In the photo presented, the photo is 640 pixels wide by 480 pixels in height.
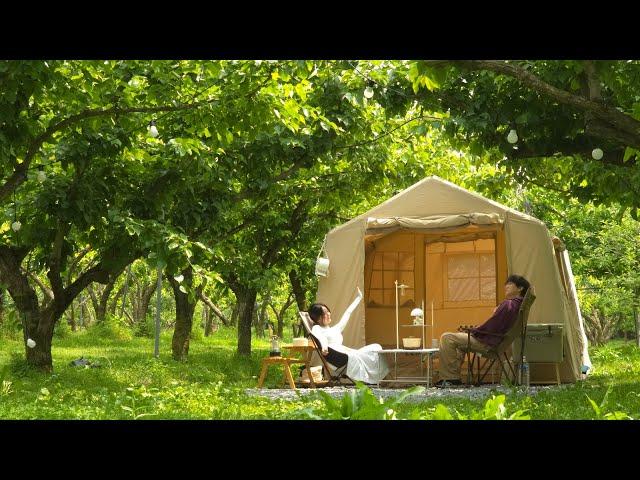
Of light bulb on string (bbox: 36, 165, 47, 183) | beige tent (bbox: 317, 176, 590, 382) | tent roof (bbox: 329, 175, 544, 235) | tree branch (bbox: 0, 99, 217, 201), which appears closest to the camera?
tree branch (bbox: 0, 99, 217, 201)

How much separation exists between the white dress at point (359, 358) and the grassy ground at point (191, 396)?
2.97 feet

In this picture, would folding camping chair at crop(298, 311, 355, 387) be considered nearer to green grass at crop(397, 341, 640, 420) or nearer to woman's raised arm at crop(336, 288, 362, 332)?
woman's raised arm at crop(336, 288, 362, 332)

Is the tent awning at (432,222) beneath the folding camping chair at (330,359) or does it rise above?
above

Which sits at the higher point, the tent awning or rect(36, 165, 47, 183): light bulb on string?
rect(36, 165, 47, 183): light bulb on string

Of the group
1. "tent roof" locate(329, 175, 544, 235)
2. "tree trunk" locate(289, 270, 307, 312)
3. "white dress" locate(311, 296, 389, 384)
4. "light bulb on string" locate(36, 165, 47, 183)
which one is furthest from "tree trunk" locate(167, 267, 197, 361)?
"light bulb on string" locate(36, 165, 47, 183)

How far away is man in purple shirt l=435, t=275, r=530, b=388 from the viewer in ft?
28.6

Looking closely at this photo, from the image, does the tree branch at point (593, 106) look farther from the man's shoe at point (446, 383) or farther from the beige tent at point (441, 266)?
the beige tent at point (441, 266)

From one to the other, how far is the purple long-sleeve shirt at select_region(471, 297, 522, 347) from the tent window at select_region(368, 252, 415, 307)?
290 cm

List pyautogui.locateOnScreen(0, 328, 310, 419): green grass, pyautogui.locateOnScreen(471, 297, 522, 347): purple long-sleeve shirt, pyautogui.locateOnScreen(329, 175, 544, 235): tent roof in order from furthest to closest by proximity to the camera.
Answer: pyautogui.locateOnScreen(329, 175, 544, 235): tent roof
pyautogui.locateOnScreen(471, 297, 522, 347): purple long-sleeve shirt
pyautogui.locateOnScreen(0, 328, 310, 419): green grass

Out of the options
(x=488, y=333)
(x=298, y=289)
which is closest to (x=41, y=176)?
(x=488, y=333)

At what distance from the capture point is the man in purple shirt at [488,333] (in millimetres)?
8711

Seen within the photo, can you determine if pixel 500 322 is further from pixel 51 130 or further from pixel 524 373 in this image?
pixel 51 130

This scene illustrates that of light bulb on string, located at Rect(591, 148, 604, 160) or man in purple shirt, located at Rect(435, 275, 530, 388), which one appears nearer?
light bulb on string, located at Rect(591, 148, 604, 160)

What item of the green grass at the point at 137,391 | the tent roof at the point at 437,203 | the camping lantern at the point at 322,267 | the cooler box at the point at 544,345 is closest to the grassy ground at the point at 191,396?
the green grass at the point at 137,391
